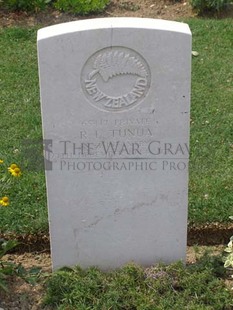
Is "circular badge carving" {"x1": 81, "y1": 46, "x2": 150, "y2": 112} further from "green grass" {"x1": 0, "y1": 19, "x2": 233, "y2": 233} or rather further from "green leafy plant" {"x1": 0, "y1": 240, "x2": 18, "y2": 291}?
"green grass" {"x1": 0, "y1": 19, "x2": 233, "y2": 233}

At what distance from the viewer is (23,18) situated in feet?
27.2

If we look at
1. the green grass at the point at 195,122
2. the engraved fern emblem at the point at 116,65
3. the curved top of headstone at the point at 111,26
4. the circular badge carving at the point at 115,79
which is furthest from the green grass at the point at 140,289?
the curved top of headstone at the point at 111,26

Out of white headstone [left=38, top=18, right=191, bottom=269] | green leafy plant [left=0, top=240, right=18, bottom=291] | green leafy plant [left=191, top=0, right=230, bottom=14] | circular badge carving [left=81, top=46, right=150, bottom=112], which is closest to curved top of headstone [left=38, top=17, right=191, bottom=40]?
white headstone [left=38, top=18, right=191, bottom=269]

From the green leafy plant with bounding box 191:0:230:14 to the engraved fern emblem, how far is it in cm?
467

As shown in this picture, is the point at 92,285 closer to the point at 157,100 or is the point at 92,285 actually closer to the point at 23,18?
the point at 157,100

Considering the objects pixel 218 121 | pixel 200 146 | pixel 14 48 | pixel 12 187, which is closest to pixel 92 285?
pixel 12 187

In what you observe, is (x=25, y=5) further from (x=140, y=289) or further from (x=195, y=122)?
(x=140, y=289)

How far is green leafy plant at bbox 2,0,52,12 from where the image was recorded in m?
8.31

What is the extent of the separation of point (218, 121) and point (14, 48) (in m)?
2.54

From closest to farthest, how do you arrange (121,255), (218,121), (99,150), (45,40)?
(45,40) < (99,150) < (121,255) < (218,121)

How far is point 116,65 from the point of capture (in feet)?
12.3

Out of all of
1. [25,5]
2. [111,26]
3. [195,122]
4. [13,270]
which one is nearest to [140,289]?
[13,270]

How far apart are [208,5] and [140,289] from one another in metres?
4.93

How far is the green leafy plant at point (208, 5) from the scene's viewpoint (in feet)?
26.9
